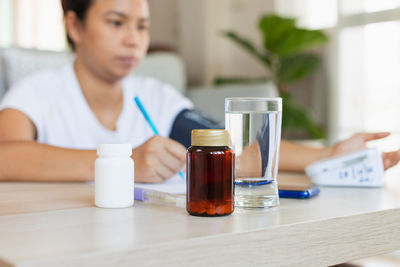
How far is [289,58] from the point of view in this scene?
3699 mm

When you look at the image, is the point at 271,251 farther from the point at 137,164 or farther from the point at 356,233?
the point at 137,164

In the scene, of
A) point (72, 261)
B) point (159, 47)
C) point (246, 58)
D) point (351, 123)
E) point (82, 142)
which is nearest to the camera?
point (72, 261)

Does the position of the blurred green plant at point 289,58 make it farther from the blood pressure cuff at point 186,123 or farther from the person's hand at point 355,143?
the person's hand at point 355,143

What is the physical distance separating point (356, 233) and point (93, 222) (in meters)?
0.31

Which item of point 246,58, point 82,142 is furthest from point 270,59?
point 82,142

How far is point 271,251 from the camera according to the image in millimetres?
513

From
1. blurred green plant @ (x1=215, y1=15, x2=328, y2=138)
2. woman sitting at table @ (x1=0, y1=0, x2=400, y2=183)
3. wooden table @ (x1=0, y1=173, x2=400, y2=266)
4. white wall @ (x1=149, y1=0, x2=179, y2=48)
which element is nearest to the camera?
wooden table @ (x1=0, y1=173, x2=400, y2=266)

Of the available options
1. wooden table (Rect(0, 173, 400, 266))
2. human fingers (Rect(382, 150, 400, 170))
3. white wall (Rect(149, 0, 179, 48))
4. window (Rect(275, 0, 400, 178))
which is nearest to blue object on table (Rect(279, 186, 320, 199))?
wooden table (Rect(0, 173, 400, 266))

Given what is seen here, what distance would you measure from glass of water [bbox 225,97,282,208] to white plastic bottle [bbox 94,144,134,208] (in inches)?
5.6

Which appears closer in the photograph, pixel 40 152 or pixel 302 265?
→ pixel 302 265

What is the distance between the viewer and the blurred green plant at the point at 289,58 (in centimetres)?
339

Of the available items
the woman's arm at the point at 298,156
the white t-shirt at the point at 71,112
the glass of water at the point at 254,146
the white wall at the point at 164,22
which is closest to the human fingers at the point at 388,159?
the woman's arm at the point at 298,156

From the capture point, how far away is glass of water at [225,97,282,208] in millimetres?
636

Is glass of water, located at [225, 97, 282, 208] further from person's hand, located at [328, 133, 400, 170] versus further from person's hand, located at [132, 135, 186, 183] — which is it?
person's hand, located at [328, 133, 400, 170]
